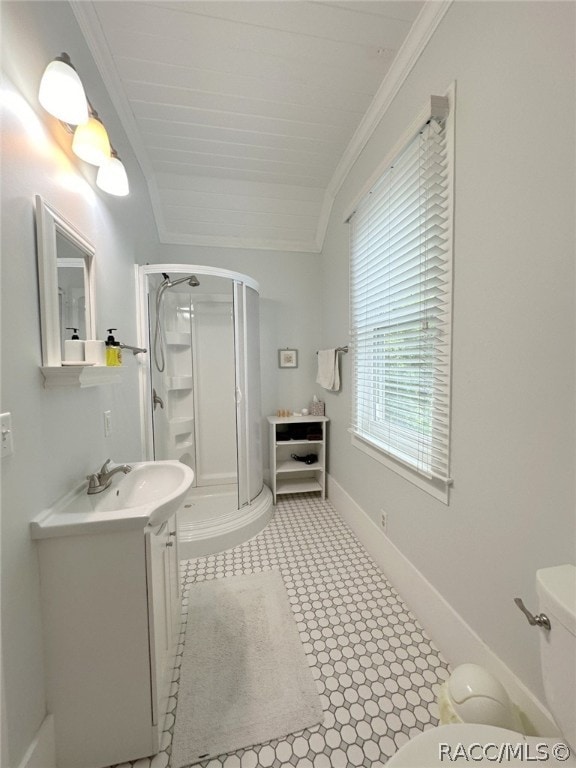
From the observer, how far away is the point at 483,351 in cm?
112

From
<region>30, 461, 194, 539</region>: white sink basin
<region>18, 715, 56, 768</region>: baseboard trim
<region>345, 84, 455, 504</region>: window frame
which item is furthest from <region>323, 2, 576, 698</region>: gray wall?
<region>18, 715, 56, 768</region>: baseboard trim

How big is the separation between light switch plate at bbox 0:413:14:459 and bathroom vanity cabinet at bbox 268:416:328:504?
6.78ft

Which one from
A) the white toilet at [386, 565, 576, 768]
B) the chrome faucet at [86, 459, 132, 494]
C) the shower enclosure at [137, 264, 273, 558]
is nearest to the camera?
the white toilet at [386, 565, 576, 768]

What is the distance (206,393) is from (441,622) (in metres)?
2.54

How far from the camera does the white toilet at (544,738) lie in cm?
68

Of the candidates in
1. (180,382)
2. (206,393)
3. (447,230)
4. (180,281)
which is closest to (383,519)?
(447,230)

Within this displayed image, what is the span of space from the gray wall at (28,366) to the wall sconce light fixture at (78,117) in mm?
52

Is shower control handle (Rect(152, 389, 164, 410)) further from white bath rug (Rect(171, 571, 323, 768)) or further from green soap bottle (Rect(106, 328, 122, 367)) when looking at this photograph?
white bath rug (Rect(171, 571, 323, 768))

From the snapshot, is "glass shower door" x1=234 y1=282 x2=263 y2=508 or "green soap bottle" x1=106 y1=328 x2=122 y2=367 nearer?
Result: "green soap bottle" x1=106 y1=328 x2=122 y2=367

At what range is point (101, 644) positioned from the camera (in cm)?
98

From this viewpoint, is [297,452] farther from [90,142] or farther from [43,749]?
[90,142]

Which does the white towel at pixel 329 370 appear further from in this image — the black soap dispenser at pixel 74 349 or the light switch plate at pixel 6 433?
the light switch plate at pixel 6 433

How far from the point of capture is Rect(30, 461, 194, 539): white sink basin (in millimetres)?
936

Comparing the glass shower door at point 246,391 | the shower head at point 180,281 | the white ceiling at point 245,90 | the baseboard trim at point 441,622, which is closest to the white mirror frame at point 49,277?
the white ceiling at point 245,90
